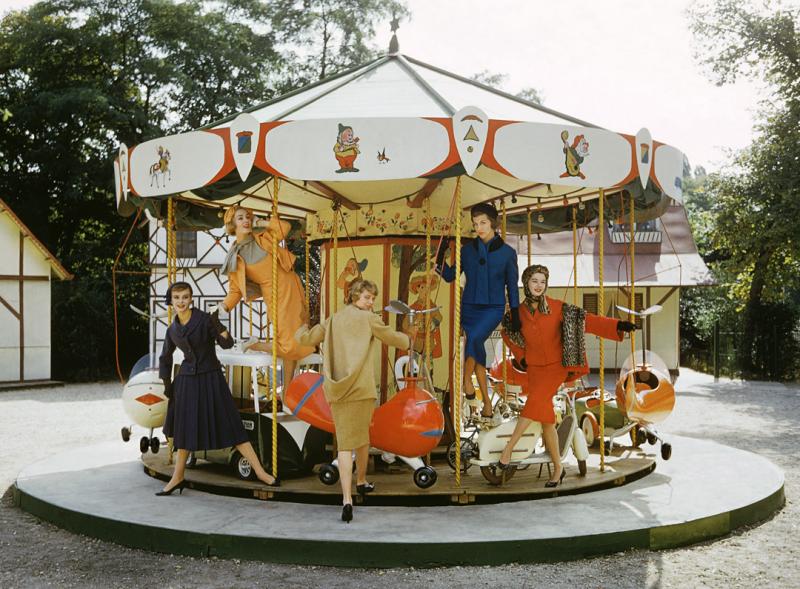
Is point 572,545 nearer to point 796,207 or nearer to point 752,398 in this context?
point 752,398

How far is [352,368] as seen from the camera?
19.9ft

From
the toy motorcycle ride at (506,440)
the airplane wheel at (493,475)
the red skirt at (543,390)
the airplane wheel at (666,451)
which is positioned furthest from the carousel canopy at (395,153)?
the airplane wheel at (666,451)

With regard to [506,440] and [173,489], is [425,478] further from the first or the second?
[173,489]

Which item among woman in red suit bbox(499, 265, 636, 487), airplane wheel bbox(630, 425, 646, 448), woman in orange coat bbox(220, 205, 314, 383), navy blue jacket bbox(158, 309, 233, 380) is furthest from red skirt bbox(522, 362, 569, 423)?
airplane wheel bbox(630, 425, 646, 448)

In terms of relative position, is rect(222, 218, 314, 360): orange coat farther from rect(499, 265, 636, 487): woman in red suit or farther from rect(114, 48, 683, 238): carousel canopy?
rect(499, 265, 636, 487): woman in red suit

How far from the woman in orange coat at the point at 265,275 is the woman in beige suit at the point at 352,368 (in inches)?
53.9

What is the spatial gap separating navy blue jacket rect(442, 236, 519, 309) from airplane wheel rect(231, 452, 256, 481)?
2411 mm

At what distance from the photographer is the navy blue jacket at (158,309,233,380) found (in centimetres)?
671

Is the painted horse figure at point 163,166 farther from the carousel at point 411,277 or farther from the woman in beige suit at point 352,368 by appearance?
the woman in beige suit at point 352,368

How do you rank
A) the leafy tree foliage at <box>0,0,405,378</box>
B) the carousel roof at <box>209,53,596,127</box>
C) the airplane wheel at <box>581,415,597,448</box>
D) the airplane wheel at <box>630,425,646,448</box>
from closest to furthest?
the carousel roof at <box>209,53,596,127</box> < the airplane wheel at <box>581,415,597,448</box> < the airplane wheel at <box>630,425,646,448</box> < the leafy tree foliage at <box>0,0,405,378</box>

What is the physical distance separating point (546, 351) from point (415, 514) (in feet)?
5.67

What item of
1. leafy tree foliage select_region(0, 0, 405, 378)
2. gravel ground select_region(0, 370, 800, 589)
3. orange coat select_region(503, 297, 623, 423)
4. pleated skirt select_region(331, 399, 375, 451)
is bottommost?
gravel ground select_region(0, 370, 800, 589)

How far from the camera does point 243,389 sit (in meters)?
8.44

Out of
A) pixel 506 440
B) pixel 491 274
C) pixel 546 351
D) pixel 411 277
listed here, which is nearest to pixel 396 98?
pixel 491 274
